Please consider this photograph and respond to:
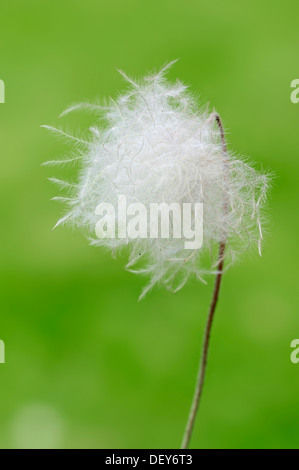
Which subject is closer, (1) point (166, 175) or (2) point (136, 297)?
(1) point (166, 175)

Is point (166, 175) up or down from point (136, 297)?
up

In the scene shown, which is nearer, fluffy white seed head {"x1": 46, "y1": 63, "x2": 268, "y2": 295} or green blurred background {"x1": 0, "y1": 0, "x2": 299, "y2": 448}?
fluffy white seed head {"x1": 46, "y1": 63, "x2": 268, "y2": 295}

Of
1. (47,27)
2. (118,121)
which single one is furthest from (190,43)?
(118,121)

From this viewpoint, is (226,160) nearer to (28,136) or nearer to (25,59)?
(28,136)

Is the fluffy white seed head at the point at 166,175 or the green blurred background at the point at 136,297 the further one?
the green blurred background at the point at 136,297
